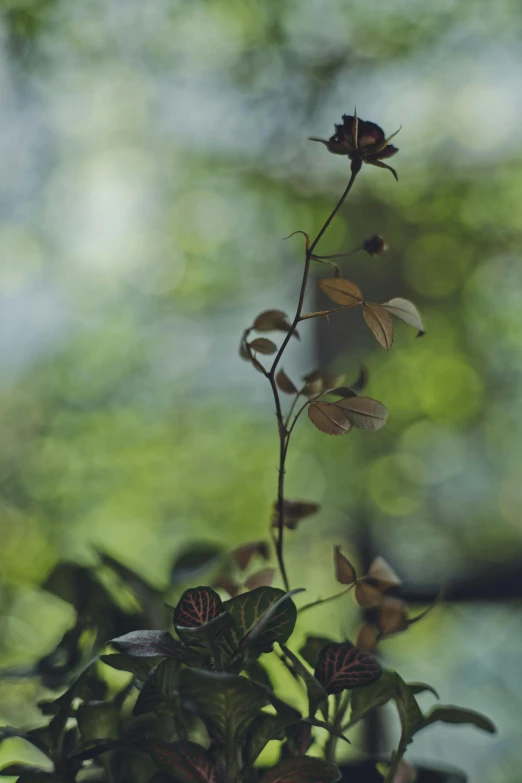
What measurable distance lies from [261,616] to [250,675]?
6.5 inches

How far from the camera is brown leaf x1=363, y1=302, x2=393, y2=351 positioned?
1.83 feet

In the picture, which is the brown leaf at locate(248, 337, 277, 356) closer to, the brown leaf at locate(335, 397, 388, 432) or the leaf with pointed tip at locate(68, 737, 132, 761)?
the brown leaf at locate(335, 397, 388, 432)

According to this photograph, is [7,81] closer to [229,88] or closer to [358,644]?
[229,88]

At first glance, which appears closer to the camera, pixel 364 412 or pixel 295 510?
pixel 364 412

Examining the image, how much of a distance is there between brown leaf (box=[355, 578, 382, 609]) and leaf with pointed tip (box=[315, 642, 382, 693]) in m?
0.08

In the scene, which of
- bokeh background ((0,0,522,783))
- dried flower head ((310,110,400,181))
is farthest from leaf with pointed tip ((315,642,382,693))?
Answer: bokeh background ((0,0,522,783))

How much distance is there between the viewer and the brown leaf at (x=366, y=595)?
0.62 m

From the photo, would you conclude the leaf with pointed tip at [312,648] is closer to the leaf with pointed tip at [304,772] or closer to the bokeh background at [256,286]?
the leaf with pointed tip at [304,772]

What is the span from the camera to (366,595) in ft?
2.03

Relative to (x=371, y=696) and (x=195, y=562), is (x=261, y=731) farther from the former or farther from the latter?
(x=195, y=562)

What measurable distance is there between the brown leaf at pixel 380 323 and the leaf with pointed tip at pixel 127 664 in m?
0.31

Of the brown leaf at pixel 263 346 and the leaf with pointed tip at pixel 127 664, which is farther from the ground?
the brown leaf at pixel 263 346

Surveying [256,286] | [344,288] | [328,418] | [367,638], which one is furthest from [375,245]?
[256,286]

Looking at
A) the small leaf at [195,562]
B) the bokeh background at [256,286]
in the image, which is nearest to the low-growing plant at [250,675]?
the small leaf at [195,562]
